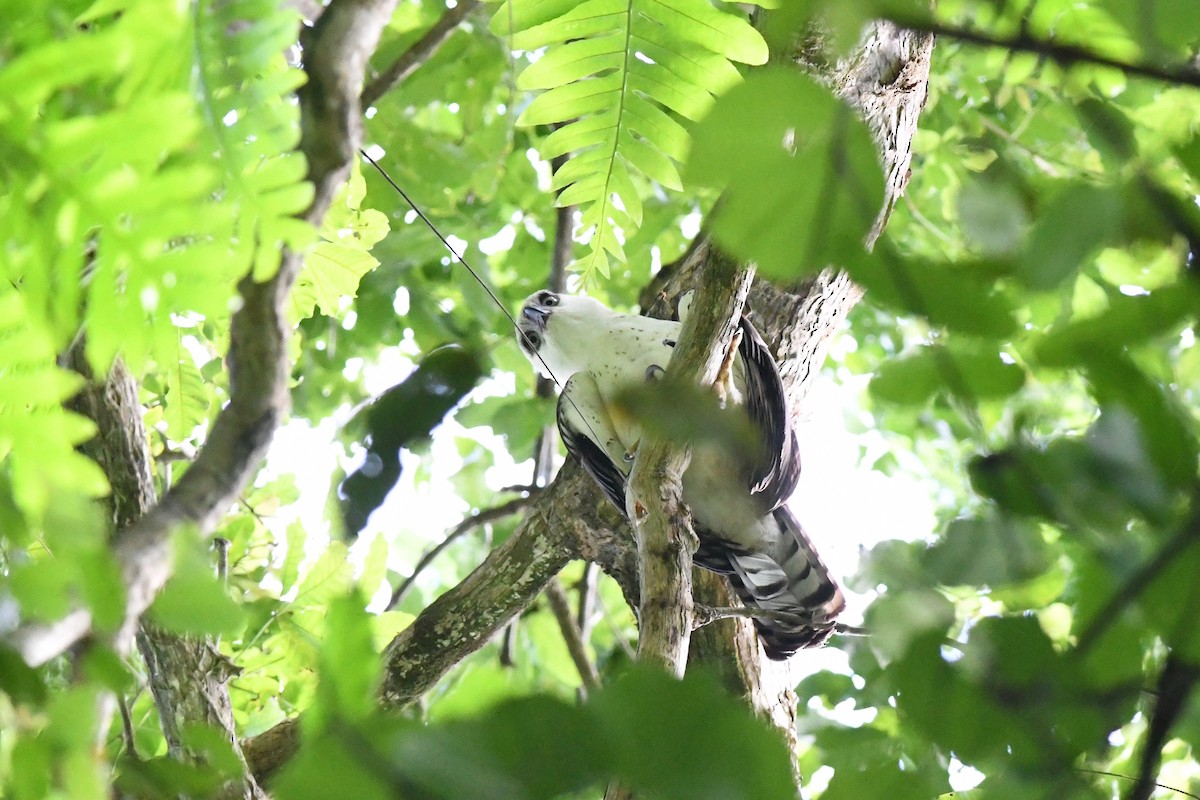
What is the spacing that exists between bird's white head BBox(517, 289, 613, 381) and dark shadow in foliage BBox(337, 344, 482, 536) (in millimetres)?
1047

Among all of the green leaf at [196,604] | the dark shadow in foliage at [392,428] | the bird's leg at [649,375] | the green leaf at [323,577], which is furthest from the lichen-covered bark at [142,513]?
the green leaf at [196,604]

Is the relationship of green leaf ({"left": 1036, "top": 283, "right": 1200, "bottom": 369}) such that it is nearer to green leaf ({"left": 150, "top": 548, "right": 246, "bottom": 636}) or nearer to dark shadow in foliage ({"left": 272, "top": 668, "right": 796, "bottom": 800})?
dark shadow in foliage ({"left": 272, "top": 668, "right": 796, "bottom": 800})

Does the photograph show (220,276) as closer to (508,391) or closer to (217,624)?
(217,624)

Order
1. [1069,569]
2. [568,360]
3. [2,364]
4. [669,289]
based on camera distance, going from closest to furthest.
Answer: [1069,569], [2,364], [669,289], [568,360]

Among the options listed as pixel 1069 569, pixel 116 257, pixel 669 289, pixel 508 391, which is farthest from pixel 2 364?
pixel 508 391

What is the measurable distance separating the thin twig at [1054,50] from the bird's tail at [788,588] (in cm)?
214

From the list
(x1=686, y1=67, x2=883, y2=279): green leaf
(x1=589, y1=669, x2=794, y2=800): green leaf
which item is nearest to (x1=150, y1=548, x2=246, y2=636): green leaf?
(x1=589, y1=669, x2=794, y2=800): green leaf

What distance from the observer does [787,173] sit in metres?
0.51

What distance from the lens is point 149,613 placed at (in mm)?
560

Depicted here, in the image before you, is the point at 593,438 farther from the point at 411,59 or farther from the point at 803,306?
the point at 411,59

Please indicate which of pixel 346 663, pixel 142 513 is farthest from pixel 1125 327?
pixel 142 513

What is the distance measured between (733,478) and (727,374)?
236mm

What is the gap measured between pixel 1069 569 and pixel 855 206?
0.93 ft

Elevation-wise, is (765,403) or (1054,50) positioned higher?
(1054,50)
